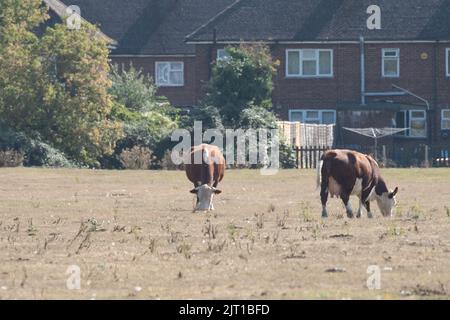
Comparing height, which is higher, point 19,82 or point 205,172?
point 19,82

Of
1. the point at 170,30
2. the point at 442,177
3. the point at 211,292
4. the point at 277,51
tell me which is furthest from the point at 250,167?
the point at 211,292

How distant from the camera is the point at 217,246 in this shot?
64.7 ft

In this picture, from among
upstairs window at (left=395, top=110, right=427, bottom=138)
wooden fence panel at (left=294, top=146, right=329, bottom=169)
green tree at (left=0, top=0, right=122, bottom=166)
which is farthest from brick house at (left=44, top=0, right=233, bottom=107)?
green tree at (left=0, top=0, right=122, bottom=166)

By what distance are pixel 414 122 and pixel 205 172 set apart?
3263 centimetres

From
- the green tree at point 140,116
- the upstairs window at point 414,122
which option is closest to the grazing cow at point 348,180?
the green tree at point 140,116

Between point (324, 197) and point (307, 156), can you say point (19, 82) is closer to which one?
point (307, 156)

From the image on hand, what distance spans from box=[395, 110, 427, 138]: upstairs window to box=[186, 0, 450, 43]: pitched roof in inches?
132

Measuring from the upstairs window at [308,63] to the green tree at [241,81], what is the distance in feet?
25.6

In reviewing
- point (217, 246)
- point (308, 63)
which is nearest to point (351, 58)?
point (308, 63)

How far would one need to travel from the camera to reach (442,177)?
133 ft

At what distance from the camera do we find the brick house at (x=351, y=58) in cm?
5944

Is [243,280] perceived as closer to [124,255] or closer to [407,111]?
[124,255]
